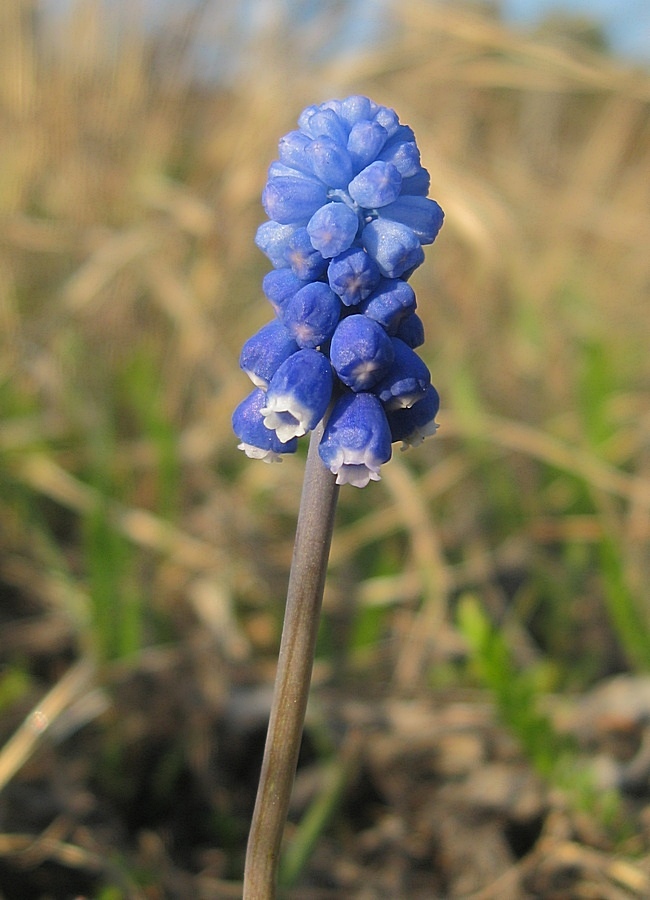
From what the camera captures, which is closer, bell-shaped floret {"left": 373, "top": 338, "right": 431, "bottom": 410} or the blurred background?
bell-shaped floret {"left": 373, "top": 338, "right": 431, "bottom": 410}

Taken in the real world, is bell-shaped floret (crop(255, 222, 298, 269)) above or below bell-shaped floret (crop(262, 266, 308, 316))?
above

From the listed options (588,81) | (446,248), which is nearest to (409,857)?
(588,81)

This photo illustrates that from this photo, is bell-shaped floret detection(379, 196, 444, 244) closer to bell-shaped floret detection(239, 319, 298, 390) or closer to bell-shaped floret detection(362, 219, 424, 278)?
bell-shaped floret detection(362, 219, 424, 278)

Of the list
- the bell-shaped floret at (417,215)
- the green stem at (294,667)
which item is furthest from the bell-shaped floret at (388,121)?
the green stem at (294,667)

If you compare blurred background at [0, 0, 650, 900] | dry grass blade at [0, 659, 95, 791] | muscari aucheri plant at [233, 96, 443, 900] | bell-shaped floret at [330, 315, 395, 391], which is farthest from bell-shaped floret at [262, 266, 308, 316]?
dry grass blade at [0, 659, 95, 791]

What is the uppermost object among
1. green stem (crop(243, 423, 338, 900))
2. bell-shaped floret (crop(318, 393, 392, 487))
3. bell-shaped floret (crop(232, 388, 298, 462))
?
bell-shaped floret (crop(232, 388, 298, 462))

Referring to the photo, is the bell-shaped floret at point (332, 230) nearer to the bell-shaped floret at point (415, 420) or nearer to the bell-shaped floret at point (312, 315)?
the bell-shaped floret at point (312, 315)

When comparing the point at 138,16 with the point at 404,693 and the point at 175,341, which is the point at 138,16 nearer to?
the point at 175,341

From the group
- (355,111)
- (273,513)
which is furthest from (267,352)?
(273,513)

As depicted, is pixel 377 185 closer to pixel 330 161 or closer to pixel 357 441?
pixel 330 161
